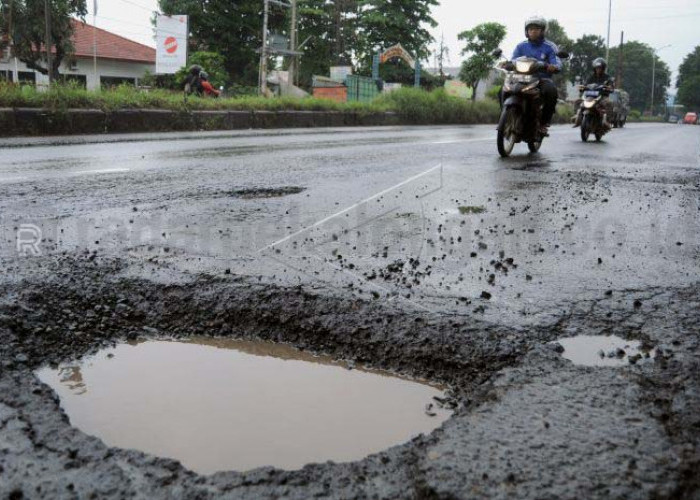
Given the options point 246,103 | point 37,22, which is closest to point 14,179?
Result: point 246,103

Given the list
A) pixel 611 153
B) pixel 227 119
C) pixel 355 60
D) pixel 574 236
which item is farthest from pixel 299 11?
pixel 574 236

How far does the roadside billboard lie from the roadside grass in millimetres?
10900

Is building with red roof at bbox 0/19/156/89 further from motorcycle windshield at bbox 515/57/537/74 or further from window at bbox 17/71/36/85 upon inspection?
motorcycle windshield at bbox 515/57/537/74

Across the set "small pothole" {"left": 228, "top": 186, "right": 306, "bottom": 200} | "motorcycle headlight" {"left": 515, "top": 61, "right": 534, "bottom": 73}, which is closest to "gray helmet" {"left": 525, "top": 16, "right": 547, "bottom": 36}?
"motorcycle headlight" {"left": 515, "top": 61, "right": 534, "bottom": 73}

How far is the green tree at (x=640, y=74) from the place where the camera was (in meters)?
104

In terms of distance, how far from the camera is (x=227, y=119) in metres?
14.9

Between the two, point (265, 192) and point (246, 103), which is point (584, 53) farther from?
point (265, 192)

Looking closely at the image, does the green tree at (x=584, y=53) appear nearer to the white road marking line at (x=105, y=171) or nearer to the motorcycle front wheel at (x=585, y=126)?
the motorcycle front wheel at (x=585, y=126)

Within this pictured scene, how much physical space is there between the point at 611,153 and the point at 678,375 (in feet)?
27.7

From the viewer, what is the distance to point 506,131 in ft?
26.4

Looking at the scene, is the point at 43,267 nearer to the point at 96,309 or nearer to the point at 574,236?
the point at 96,309

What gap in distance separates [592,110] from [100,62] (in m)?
29.6

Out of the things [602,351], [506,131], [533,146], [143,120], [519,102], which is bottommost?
[602,351]

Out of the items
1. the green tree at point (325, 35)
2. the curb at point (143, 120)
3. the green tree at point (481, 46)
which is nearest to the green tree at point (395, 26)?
the green tree at point (325, 35)
